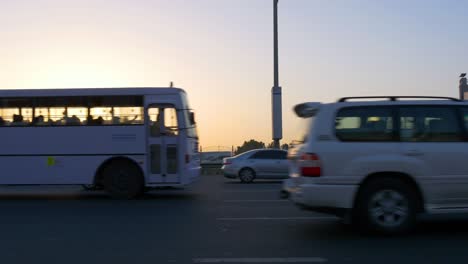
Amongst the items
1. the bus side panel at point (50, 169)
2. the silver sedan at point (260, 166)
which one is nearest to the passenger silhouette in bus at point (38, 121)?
the bus side panel at point (50, 169)

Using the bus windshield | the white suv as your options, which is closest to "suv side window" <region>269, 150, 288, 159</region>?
the bus windshield

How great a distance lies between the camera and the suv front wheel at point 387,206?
859 centimetres

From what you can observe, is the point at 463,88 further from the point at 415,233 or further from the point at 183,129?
the point at 415,233

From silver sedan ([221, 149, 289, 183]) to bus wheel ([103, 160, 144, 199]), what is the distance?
7.50m

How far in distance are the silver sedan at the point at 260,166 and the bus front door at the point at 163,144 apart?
24.2 feet

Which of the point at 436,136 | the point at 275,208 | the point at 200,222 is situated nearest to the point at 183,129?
the point at 275,208

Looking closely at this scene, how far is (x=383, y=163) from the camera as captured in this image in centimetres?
850

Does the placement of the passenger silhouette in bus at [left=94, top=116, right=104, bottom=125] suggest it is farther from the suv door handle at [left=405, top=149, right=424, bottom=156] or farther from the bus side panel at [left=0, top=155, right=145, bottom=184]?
the suv door handle at [left=405, top=149, right=424, bottom=156]

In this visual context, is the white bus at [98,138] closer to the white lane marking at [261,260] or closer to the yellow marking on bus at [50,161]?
the yellow marking on bus at [50,161]

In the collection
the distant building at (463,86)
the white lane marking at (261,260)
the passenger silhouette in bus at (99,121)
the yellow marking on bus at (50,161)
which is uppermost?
the distant building at (463,86)

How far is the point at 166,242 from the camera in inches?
338

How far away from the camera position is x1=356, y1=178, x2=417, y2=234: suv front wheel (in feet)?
28.2

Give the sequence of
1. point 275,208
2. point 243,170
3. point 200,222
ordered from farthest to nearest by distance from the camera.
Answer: point 243,170, point 275,208, point 200,222

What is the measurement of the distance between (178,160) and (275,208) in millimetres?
3836
